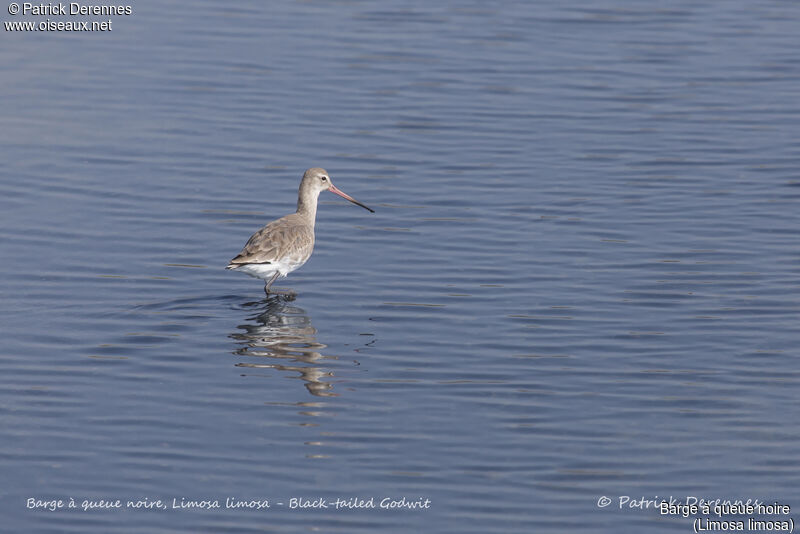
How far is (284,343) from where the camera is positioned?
42.8 ft

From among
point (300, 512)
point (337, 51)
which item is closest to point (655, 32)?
point (337, 51)

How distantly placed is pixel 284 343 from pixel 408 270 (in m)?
2.84

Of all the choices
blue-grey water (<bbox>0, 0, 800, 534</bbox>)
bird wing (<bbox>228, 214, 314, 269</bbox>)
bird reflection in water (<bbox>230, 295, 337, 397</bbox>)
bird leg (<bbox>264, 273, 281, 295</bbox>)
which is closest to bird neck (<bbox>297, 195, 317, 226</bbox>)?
blue-grey water (<bbox>0, 0, 800, 534</bbox>)

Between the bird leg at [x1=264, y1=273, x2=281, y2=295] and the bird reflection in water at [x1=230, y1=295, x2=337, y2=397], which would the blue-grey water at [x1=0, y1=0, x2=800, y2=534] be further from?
the bird leg at [x1=264, y1=273, x2=281, y2=295]

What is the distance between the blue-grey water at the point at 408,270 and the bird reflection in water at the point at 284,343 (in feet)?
0.16

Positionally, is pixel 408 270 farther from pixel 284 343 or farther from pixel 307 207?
pixel 284 343

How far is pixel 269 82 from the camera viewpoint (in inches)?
905

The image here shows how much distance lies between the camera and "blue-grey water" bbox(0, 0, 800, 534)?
10.2 metres

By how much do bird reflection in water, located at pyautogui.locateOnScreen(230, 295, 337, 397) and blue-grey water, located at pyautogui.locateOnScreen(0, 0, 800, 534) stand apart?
0.16 ft

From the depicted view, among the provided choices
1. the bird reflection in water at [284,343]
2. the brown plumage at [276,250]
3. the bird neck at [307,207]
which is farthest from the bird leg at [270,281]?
the bird neck at [307,207]

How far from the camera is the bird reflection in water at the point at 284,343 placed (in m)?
12.2

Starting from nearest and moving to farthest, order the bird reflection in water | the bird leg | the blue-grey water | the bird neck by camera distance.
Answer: the blue-grey water, the bird reflection in water, the bird leg, the bird neck

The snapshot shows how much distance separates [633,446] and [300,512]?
3.03m

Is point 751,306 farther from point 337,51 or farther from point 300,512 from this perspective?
point 337,51
